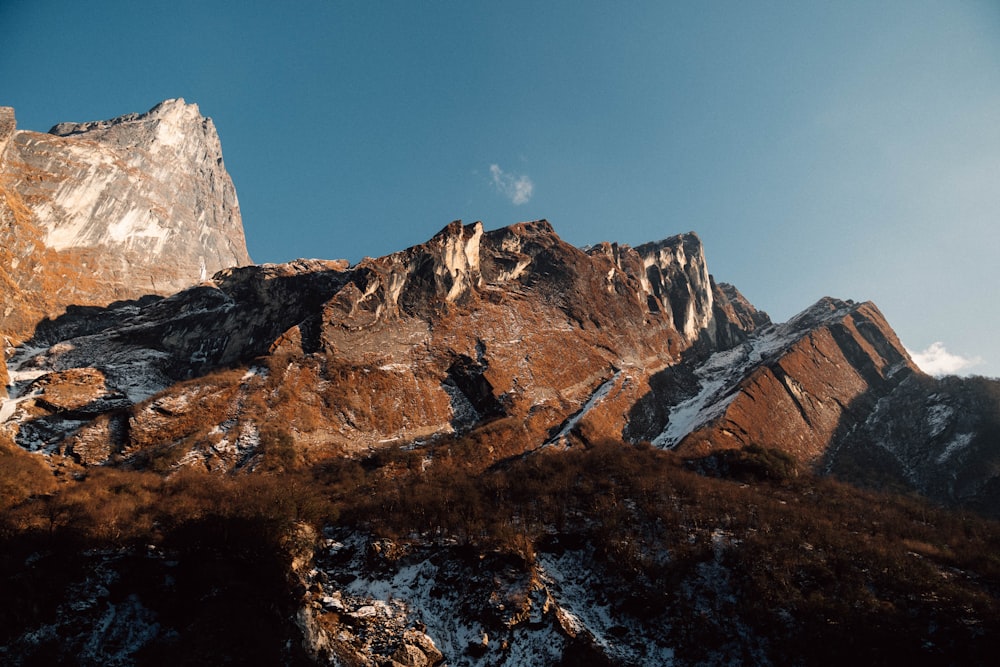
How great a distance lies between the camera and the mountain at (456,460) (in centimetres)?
2342

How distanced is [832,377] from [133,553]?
9046 cm

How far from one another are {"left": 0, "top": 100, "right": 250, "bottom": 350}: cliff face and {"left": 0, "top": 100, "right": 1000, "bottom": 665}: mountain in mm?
810

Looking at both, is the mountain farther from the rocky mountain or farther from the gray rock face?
the gray rock face

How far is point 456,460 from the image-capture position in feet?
165

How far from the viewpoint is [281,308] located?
74.3 metres

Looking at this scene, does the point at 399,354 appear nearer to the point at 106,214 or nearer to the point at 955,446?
the point at 955,446

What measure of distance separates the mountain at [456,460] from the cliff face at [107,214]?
0.81 m

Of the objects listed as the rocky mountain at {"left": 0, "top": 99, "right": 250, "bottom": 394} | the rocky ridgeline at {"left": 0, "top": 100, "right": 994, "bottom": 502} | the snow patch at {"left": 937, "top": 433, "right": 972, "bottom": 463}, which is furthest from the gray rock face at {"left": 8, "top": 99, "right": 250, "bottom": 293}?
the snow patch at {"left": 937, "top": 433, "right": 972, "bottom": 463}

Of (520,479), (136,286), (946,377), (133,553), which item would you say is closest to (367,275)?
(520,479)

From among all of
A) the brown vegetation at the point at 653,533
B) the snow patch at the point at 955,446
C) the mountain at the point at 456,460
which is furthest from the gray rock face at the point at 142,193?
the snow patch at the point at 955,446

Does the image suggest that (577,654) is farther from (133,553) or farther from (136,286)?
(136,286)

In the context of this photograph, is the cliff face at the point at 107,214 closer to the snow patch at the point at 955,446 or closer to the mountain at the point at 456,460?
the mountain at the point at 456,460

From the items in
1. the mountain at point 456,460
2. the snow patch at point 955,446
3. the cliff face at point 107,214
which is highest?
the cliff face at point 107,214

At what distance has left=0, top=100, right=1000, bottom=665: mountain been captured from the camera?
76.8 feet
